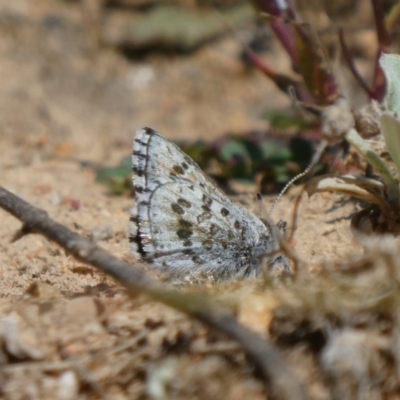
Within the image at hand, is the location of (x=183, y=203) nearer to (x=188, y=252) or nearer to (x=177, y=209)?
(x=177, y=209)

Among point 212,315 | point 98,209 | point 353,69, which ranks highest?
point 353,69

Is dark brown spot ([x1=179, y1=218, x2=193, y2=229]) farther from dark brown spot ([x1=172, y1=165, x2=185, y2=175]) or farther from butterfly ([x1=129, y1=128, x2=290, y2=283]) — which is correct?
dark brown spot ([x1=172, y1=165, x2=185, y2=175])

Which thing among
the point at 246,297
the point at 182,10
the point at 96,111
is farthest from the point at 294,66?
the point at 182,10

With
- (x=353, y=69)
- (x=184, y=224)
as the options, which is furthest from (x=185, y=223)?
(x=353, y=69)

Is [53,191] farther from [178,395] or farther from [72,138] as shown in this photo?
[178,395]

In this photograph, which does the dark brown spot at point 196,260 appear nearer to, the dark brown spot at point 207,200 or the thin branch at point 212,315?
the dark brown spot at point 207,200

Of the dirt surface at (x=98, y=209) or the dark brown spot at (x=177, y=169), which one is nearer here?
the dirt surface at (x=98, y=209)

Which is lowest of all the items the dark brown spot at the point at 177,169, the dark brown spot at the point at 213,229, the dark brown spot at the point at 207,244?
the dark brown spot at the point at 207,244

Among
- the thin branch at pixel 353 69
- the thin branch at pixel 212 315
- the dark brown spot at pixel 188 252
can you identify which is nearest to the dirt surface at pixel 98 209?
the thin branch at pixel 212 315
